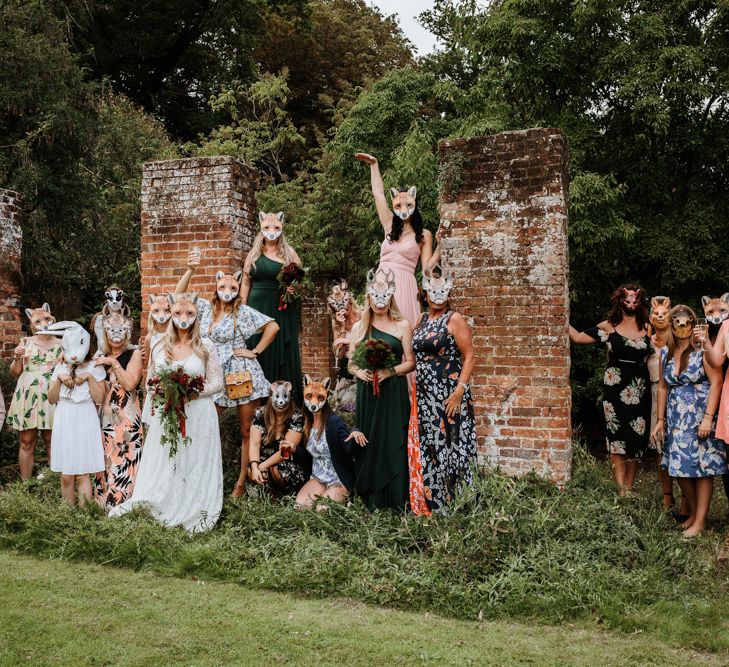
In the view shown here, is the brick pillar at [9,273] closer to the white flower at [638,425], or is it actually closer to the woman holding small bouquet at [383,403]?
the woman holding small bouquet at [383,403]

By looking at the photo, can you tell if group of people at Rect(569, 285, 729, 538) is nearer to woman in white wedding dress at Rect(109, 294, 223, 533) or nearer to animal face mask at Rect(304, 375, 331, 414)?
animal face mask at Rect(304, 375, 331, 414)

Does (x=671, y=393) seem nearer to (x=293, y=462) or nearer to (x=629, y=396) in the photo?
(x=629, y=396)

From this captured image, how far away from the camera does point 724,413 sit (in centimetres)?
618

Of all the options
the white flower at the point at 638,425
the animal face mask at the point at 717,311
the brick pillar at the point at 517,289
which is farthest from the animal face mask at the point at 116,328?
the animal face mask at the point at 717,311

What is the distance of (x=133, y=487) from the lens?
277 inches

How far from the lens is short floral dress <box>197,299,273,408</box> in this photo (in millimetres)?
7188

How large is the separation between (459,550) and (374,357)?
1.66 metres

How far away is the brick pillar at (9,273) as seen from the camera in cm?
1013

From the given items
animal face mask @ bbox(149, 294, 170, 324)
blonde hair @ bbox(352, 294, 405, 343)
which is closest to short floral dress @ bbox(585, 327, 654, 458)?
blonde hair @ bbox(352, 294, 405, 343)

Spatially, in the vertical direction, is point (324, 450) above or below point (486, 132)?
below

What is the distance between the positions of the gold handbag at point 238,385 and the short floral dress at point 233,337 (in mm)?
77

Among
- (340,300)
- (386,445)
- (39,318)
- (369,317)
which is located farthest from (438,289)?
(39,318)

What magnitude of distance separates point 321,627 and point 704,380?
3.91 meters

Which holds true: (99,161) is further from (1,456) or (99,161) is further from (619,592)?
(619,592)
